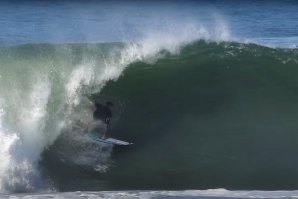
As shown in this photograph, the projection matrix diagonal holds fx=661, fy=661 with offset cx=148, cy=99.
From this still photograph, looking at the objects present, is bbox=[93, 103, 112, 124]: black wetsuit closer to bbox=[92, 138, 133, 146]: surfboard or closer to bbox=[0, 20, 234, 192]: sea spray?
bbox=[0, 20, 234, 192]: sea spray

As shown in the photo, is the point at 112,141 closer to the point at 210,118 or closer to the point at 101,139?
the point at 101,139

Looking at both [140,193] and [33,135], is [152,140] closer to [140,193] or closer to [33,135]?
[33,135]

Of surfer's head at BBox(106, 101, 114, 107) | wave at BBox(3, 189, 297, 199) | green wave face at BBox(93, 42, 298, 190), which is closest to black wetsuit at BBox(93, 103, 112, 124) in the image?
surfer's head at BBox(106, 101, 114, 107)

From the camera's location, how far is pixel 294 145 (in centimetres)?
1112

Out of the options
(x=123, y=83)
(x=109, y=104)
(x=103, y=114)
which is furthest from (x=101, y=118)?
(x=123, y=83)

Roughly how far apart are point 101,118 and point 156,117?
1282 mm

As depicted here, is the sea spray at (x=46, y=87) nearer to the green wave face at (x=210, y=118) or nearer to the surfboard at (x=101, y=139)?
the surfboard at (x=101, y=139)

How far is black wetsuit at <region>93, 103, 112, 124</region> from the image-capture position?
36.8ft

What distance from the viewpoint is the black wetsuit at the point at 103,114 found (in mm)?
11203

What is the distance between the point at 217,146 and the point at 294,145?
4.33ft

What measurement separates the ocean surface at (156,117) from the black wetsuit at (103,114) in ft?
0.59

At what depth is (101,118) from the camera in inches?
442

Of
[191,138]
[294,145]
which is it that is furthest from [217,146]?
[294,145]

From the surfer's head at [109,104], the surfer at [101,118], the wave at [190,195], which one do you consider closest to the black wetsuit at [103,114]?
the surfer at [101,118]
